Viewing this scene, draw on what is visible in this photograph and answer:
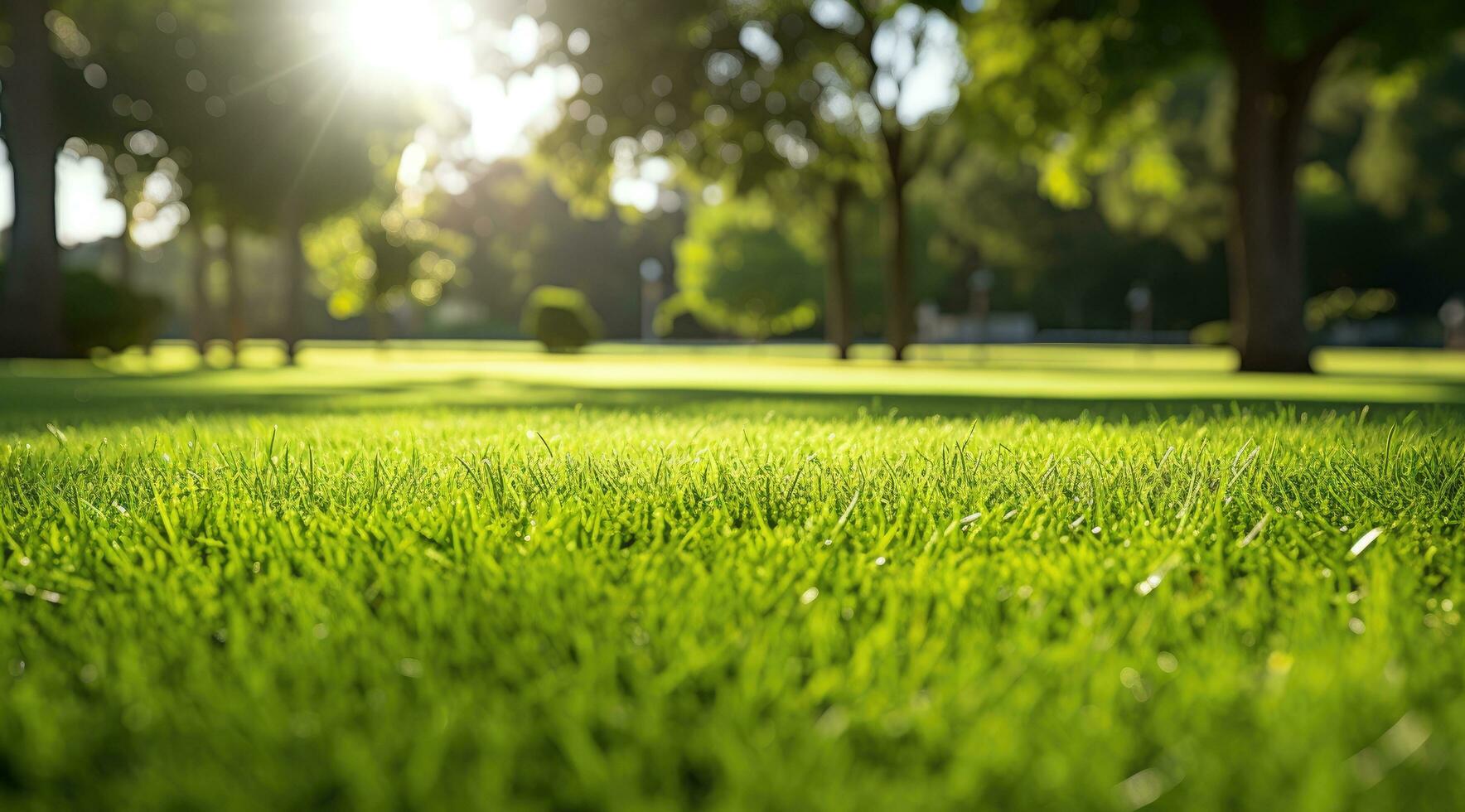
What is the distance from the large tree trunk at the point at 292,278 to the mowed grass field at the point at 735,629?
26383 millimetres

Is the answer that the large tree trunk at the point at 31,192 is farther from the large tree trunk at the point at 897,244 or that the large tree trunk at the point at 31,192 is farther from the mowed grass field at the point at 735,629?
the large tree trunk at the point at 897,244

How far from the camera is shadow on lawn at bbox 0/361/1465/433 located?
8570 millimetres

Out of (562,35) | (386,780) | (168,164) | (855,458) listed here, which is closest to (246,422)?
(855,458)

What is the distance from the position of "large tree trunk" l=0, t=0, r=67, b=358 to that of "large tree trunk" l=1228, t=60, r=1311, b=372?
22995 millimetres

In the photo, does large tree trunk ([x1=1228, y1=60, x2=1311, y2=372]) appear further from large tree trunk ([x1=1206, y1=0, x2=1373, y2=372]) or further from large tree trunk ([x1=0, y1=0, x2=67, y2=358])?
large tree trunk ([x1=0, y1=0, x2=67, y2=358])

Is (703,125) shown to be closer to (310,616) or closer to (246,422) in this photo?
(246,422)

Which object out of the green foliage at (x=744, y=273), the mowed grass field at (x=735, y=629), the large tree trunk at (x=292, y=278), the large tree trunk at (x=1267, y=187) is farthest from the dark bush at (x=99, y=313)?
the green foliage at (x=744, y=273)

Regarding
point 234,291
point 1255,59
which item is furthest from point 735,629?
point 234,291

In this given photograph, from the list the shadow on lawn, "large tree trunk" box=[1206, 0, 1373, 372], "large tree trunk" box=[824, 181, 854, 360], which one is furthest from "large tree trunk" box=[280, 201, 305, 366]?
"large tree trunk" box=[1206, 0, 1373, 372]

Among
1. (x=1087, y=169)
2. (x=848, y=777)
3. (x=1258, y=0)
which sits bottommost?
(x=848, y=777)

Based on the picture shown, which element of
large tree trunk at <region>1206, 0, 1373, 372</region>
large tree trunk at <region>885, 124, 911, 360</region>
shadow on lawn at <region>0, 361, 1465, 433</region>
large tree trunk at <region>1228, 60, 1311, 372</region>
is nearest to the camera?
shadow on lawn at <region>0, 361, 1465, 433</region>

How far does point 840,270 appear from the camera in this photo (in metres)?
36.6

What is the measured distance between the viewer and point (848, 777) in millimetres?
1433

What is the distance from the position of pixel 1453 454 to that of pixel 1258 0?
18440mm
